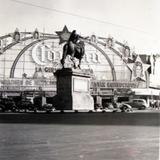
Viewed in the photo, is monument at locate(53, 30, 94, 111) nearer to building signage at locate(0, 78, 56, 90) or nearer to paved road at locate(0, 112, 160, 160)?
paved road at locate(0, 112, 160, 160)

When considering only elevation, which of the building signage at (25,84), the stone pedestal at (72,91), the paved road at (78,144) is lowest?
the paved road at (78,144)

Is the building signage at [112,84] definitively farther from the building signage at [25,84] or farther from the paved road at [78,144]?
the paved road at [78,144]

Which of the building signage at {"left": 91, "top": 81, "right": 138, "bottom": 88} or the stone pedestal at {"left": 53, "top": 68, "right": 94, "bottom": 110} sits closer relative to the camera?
the stone pedestal at {"left": 53, "top": 68, "right": 94, "bottom": 110}

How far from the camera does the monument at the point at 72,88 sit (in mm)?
6891

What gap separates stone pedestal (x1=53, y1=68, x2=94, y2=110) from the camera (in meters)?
6.89

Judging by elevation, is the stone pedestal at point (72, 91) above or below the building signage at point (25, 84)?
below

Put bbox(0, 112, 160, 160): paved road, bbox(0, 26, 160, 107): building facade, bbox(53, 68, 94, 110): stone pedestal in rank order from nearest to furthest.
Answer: bbox(0, 112, 160, 160): paved road → bbox(53, 68, 94, 110): stone pedestal → bbox(0, 26, 160, 107): building facade

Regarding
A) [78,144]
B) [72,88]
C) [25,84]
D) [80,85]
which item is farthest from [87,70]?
[78,144]

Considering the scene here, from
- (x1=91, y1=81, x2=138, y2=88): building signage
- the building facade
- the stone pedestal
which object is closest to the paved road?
the stone pedestal

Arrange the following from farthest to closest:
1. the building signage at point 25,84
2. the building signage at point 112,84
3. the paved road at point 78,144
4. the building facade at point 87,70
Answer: the building signage at point 112,84
the building signage at point 25,84
the building facade at point 87,70
the paved road at point 78,144

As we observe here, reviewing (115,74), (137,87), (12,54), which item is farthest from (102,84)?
(12,54)

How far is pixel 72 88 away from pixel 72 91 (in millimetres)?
50

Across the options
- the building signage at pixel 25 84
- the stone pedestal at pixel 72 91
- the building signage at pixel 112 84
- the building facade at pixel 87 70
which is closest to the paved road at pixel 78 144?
the stone pedestal at pixel 72 91

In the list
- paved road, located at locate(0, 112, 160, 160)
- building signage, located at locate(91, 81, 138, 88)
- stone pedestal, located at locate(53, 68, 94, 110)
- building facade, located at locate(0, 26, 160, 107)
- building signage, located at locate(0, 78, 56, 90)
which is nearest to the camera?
paved road, located at locate(0, 112, 160, 160)
